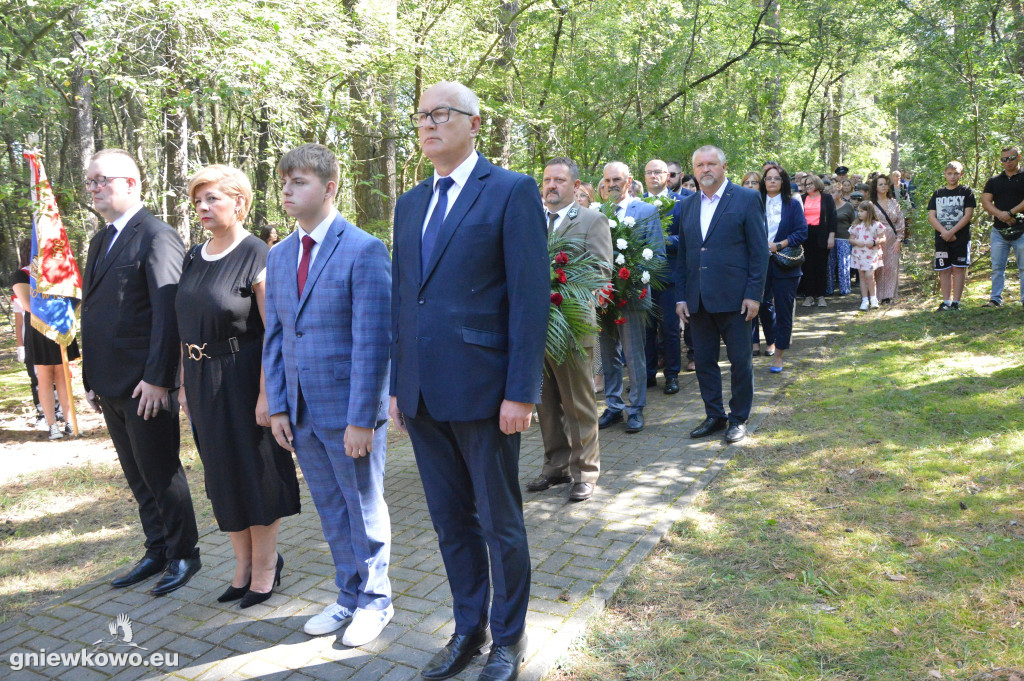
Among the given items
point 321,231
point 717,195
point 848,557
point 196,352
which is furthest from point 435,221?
point 717,195

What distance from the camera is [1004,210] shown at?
10.6 m

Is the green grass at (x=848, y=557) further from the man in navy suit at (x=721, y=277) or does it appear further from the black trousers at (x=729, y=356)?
the man in navy suit at (x=721, y=277)

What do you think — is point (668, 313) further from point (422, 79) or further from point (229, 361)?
point (422, 79)

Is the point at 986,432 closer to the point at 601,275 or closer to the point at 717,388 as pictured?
the point at 717,388

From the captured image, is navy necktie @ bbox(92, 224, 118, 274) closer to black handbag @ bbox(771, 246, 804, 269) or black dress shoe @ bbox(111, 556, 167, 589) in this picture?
black dress shoe @ bbox(111, 556, 167, 589)

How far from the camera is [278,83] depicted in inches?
354

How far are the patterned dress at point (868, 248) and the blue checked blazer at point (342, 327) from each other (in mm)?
10687

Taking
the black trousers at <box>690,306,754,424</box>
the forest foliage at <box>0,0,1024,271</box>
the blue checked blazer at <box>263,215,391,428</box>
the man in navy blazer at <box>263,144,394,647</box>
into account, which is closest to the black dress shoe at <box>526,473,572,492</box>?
the black trousers at <box>690,306,754,424</box>

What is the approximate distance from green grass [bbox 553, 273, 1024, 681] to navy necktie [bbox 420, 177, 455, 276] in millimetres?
2001

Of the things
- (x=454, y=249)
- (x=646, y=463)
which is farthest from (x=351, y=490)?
(x=646, y=463)

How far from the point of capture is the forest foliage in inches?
331

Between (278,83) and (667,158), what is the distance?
733 centimetres

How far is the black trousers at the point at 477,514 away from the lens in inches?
129

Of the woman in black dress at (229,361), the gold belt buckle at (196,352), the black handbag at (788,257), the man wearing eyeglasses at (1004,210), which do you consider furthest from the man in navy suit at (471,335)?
the man wearing eyeglasses at (1004,210)
